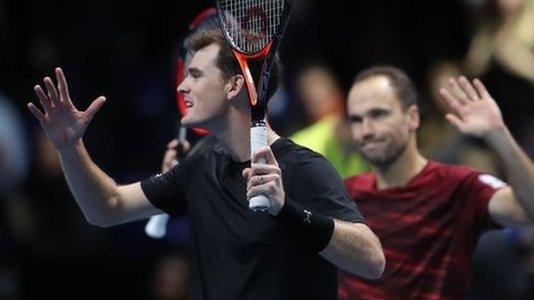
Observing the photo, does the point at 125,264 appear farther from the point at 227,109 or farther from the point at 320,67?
the point at 227,109

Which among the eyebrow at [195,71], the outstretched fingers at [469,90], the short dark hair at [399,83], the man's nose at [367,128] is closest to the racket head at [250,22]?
the eyebrow at [195,71]

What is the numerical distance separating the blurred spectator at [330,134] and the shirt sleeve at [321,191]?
2.20 meters

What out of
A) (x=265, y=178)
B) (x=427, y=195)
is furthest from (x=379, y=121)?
(x=265, y=178)

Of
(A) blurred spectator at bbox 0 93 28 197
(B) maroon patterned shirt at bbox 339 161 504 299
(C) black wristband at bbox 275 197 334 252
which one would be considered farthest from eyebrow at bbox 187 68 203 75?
(A) blurred spectator at bbox 0 93 28 197

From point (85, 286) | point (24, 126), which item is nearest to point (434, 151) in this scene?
point (85, 286)

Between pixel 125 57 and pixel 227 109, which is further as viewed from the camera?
pixel 125 57

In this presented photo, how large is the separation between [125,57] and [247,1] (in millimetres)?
5825

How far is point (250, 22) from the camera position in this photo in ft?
17.2

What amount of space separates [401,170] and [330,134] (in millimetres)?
1019

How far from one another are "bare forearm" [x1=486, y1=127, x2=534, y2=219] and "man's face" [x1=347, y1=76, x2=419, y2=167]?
681 mm

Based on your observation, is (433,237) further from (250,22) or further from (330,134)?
(250,22)

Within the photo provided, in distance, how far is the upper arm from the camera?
612cm

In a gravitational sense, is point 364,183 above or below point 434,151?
above

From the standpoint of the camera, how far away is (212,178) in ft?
17.6
